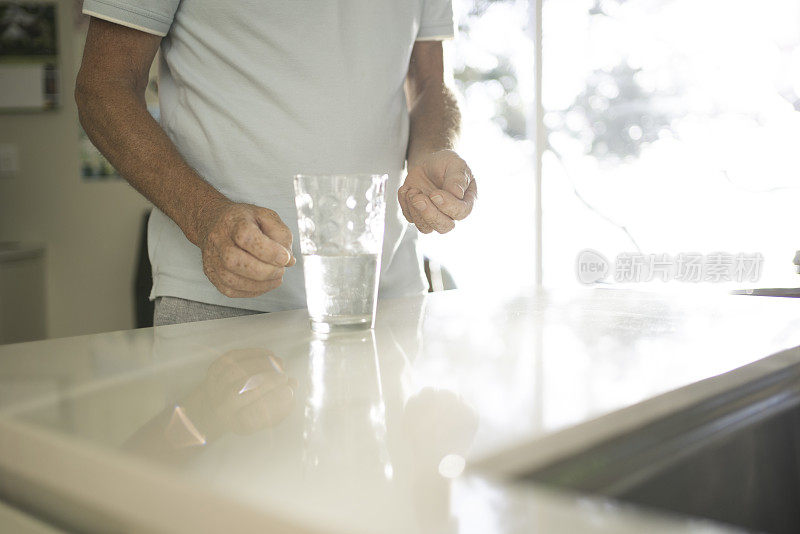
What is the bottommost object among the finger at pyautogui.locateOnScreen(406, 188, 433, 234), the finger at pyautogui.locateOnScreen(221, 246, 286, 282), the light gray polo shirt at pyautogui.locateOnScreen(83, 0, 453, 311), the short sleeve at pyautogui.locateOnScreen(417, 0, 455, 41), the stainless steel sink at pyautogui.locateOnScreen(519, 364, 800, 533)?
the stainless steel sink at pyautogui.locateOnScreen(519, 364, 800, 533)

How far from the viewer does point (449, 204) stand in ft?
2.52

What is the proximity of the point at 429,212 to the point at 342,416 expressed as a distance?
0.43m

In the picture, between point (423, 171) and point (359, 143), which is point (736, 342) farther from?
point (359, 143)

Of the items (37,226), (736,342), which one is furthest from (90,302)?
(736,342)

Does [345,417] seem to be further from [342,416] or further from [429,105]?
[429,105]

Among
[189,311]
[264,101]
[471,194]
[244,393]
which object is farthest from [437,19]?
[244,393]

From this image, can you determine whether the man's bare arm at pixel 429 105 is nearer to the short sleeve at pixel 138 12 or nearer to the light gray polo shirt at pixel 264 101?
the light gray polo shirt at pixel 264 101

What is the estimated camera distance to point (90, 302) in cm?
321

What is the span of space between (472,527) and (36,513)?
0.71 feet

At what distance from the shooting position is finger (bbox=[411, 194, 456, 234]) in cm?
77

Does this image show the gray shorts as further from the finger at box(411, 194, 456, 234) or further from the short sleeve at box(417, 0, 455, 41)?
the short sleeve at box(417, 0, 455, 41)

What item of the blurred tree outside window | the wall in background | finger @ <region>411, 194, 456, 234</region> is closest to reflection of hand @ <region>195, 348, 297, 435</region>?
finger @ <region>411, 194, 456, 234</region>

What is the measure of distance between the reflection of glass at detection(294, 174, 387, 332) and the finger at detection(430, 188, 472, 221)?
14cm

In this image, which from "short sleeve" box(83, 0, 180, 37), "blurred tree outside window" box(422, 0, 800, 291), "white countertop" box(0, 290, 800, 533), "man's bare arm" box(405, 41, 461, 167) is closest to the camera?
"white countertop" box(0, 290, 800, 533)
